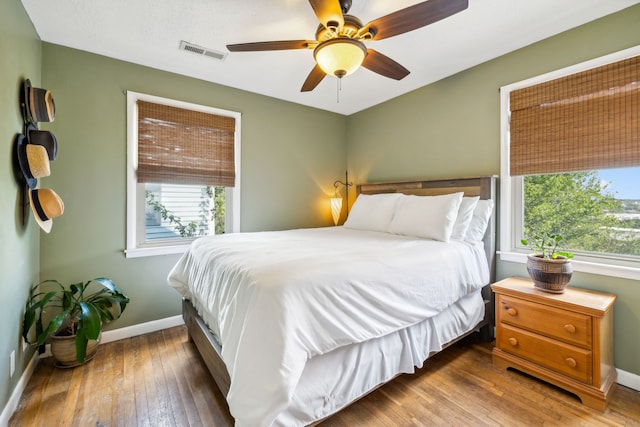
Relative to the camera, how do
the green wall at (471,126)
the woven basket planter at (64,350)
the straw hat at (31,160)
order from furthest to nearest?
1. the woven basket planter at (64,350)
2. the green wall at (471,126)
3. the straw hat at (31,160)

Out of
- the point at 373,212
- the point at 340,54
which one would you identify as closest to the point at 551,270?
the point at 373,212

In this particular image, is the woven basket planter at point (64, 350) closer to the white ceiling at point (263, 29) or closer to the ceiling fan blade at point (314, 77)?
the white ceiling at point (263, 29)

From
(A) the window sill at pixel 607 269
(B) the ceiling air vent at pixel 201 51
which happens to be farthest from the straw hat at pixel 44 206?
(A) the window sill at pixel 607 269

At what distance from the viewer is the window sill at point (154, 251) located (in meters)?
2.66

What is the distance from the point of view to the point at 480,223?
2.45 meters

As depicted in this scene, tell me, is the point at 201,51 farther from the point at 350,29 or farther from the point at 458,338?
the point at 458,338

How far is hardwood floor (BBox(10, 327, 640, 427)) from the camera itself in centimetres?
159

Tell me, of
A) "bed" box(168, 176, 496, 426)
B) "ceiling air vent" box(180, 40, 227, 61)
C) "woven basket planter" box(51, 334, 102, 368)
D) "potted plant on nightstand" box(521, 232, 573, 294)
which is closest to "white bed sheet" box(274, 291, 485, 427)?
"bed" box(168, 176, 496, 426)

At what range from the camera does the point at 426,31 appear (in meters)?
2.16

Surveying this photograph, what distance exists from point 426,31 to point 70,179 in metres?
3.16

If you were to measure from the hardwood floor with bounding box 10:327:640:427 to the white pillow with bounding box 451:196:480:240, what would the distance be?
3.23 ft

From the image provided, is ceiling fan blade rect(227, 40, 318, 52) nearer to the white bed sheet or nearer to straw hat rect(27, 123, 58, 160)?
straw hat rect(27, 123, 58, 160)

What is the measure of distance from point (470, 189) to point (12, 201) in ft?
11.2

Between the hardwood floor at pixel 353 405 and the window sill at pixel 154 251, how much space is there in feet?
2.92
